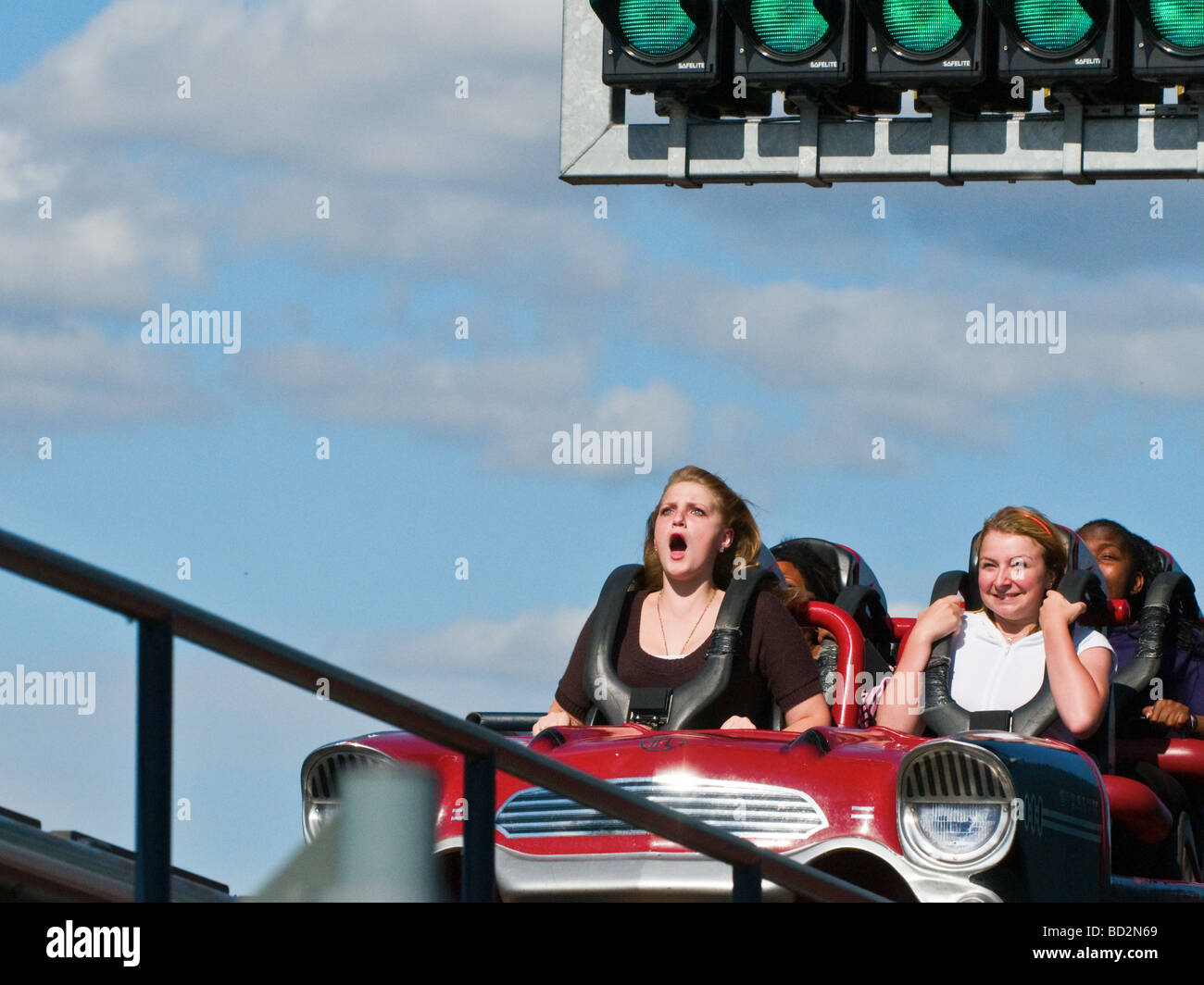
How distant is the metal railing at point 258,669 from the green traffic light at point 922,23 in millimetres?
2860

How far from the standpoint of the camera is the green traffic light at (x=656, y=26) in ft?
19.3

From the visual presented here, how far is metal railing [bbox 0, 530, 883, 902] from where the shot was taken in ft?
8.53

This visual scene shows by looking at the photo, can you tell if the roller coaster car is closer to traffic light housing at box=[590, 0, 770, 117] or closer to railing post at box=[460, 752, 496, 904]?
railing post at box=[460, 752, 496, 904]

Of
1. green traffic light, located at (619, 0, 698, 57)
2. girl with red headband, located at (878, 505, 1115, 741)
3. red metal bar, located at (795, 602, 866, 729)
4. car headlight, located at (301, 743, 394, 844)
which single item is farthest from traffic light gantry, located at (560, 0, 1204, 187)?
car headlight, located at (301, 743, 394, 844)

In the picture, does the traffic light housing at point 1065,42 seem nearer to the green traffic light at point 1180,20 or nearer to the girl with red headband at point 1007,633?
the green traffic light at point 1180,20

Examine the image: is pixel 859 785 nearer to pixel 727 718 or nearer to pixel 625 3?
pixel 727 718

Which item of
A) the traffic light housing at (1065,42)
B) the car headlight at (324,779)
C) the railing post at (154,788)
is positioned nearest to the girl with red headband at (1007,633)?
the traffic light housing at (1065,42)

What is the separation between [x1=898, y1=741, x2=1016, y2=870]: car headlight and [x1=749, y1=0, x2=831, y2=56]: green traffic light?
1.95 metres

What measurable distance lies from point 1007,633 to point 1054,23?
1696 millimetres

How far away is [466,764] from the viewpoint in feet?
10.7

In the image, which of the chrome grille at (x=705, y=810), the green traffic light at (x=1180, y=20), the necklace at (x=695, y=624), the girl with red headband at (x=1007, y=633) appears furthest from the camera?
the necklace at (x=695, y=624)
